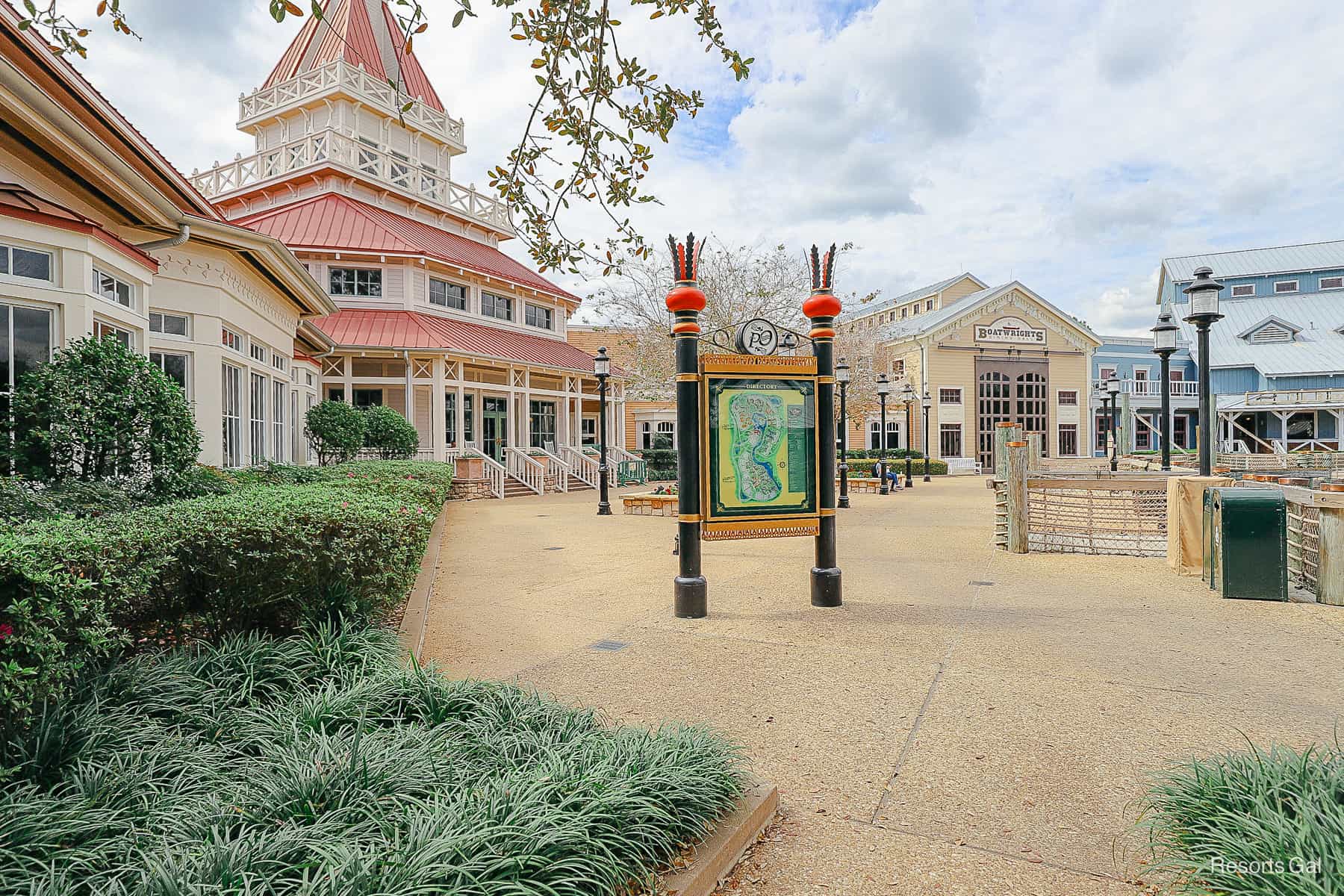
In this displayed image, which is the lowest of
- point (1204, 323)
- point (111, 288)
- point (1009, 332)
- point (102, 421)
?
point (102, 421)

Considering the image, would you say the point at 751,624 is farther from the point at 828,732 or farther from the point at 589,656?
the point at 828,732

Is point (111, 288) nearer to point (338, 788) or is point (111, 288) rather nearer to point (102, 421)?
point (102, 421)

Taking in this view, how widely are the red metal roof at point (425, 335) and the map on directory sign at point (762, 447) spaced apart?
53.5 feet

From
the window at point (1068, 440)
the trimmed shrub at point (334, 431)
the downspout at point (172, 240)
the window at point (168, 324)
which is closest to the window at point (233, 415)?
the window at point (168, 324)

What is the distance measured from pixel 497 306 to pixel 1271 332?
42.2m

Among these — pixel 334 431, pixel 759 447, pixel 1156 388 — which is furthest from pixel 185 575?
pixel 1156 388

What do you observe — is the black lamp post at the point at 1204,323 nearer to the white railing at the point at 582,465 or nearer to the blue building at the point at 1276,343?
the white railing at the point at 582,465

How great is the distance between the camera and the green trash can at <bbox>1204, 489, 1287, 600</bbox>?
22.1 feet

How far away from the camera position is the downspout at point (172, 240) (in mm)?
7984

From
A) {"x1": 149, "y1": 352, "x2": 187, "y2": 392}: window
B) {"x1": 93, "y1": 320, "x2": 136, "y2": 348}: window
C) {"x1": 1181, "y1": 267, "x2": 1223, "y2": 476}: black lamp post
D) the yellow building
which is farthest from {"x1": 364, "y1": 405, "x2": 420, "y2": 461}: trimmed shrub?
the yellow building

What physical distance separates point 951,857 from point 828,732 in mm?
1195

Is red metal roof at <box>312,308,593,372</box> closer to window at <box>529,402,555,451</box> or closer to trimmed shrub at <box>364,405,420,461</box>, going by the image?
window at <box>529,402,555,451</box>

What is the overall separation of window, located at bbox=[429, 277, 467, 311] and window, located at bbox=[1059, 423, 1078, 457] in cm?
3482

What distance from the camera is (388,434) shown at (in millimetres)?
18656
